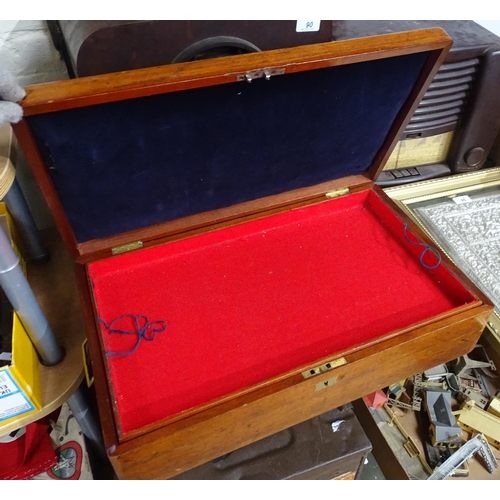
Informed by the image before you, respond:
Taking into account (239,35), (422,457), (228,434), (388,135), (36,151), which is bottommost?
(422,457)

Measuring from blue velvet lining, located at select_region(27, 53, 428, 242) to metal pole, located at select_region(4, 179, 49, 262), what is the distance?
0.39 ft

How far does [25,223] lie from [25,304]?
25 centimetres

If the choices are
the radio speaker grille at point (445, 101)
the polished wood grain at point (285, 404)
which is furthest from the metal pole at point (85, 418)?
the radio speaker grille at point (445, 101)

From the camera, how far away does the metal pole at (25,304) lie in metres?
0.66

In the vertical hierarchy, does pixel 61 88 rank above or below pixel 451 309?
above

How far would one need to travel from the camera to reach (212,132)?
82 cm

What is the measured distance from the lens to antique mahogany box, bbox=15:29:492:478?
28.0 inches

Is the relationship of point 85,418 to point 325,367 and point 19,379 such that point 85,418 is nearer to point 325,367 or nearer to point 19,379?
point 19,379

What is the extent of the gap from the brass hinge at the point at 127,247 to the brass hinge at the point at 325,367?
0.42 m

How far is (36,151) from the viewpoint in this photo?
70 centimetres

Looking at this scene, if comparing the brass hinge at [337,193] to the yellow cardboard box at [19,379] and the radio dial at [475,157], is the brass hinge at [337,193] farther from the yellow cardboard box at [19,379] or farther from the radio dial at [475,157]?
the yellow cardboard box at [19,379]

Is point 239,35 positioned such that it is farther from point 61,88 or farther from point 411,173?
point 411,173
